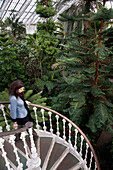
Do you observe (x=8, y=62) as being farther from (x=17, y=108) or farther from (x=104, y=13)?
(x=104, y=13)

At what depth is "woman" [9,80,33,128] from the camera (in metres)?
2.08

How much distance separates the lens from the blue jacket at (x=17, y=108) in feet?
6.85

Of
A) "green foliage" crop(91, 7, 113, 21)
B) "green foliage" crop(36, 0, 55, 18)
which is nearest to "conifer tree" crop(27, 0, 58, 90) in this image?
"green foliage" crop(36, 0, 55, 18)

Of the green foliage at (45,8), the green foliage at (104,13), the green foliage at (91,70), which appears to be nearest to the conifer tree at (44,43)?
the green foliage at (45,8)

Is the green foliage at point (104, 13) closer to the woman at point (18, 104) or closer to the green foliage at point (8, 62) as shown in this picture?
the woman at point (18, 104)

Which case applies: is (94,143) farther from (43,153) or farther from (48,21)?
(48,21)

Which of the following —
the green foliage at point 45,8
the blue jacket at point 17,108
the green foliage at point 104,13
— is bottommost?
the blue jacket at point 17,108

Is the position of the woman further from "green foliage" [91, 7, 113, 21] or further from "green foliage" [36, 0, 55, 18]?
"green foliage" [36, 0, 55, 18]

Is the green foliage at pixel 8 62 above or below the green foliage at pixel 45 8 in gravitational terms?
below

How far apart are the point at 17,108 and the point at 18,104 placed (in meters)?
0.10

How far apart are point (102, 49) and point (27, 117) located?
75.8 inches

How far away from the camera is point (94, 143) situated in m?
4.16

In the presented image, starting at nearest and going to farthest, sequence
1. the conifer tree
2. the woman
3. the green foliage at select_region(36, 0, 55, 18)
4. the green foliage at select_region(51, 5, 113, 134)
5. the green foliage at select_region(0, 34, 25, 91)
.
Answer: the woman → the green foliage at select_region(51, 5, 113, 134) → the green foliage at select_region(0, 34, 25, 91) → the green foliage at select_region(36, 0, 55, 18) → the conifer tree

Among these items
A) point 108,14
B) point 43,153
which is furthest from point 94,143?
point 108,14
